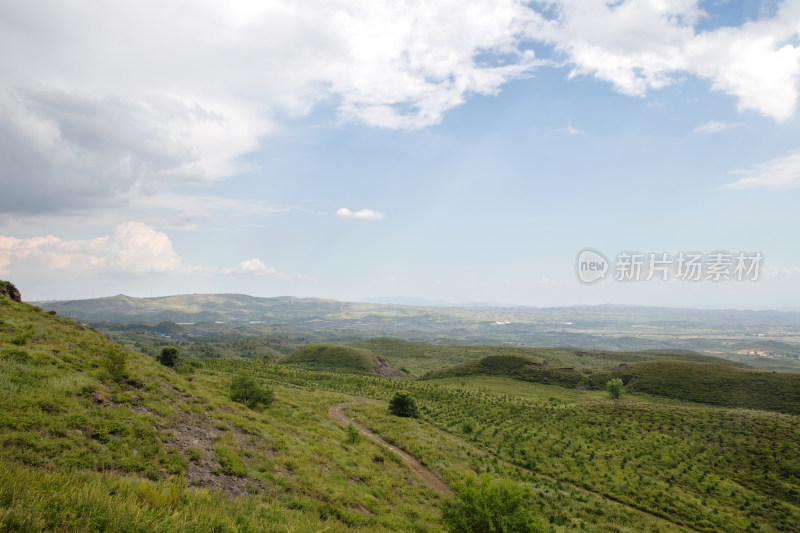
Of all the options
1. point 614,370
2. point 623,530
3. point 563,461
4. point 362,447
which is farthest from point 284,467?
point 614,370

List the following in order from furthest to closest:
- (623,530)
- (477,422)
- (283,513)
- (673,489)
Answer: (477,422) < (673,489) < (623,530) < (283,513)

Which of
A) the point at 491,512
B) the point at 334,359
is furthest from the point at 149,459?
the point at 334,359

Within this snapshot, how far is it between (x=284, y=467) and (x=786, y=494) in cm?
3891

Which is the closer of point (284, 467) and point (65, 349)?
point (284, 467)

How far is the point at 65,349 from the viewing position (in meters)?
18.5

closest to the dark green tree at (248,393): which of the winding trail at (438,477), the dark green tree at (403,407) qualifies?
the winding trail at (438,477)

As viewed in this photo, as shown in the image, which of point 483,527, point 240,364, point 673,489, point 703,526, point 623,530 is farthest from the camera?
point 240,364

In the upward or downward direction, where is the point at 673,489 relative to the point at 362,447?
downward

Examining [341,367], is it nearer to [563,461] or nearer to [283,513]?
[563,461]

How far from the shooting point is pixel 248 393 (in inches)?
1128

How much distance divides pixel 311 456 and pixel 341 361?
3322 inches

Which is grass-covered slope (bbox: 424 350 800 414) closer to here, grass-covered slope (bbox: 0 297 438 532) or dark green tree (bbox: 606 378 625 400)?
dark green tree (bbox: 606 378 625 400)

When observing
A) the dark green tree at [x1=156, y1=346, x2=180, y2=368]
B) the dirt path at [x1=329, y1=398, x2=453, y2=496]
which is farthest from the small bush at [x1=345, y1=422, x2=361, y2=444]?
the dark green tree at [x1=156, y1=346, x2=180, y2=368]

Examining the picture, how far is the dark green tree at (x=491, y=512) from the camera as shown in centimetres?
1248
